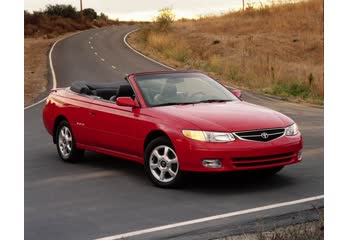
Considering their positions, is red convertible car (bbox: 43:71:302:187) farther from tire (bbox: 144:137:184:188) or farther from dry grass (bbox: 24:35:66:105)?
dry grass (bbox: 24:35:66:105)

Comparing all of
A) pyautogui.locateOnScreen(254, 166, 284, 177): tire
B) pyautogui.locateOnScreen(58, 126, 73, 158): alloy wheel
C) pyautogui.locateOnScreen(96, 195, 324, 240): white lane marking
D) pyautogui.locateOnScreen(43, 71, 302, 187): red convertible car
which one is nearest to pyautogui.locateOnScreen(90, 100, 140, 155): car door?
pyautogui.locateOnScreen(43, 71, 302, 187): red convertible car

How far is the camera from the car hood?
832 cm

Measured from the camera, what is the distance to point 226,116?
8586 millimetres

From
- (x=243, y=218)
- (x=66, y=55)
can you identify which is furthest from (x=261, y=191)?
(x=66, y=55)

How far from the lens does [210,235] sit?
6398mm

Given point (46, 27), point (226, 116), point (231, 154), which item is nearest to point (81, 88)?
point (226, 116)

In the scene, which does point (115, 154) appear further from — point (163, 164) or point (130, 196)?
point (130, 196)

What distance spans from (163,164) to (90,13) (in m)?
94.3

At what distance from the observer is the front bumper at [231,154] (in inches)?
321

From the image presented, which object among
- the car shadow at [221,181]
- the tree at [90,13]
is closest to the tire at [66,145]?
the car shadow at [221,181]

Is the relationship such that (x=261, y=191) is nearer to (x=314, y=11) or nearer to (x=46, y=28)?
(x=314, y=11)

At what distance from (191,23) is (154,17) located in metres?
6.89

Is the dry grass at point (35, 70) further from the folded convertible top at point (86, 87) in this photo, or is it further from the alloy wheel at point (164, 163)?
the alloy wheel at point (164, 163)

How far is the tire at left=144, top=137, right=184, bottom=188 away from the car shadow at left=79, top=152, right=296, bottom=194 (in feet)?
0.43
